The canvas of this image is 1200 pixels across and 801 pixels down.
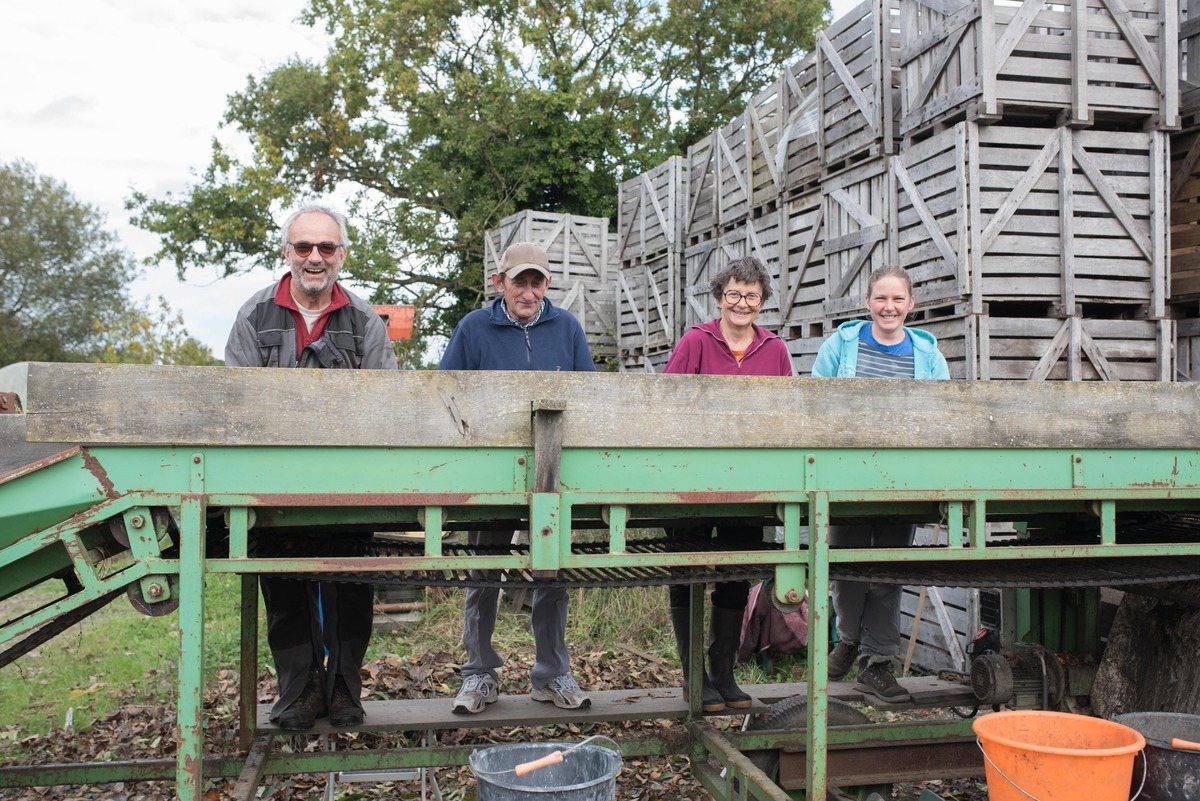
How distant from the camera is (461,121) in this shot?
22.4 meters

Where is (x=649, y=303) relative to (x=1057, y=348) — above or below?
above

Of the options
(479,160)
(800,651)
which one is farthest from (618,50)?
(800,651)

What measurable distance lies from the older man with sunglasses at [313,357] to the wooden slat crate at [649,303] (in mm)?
8578

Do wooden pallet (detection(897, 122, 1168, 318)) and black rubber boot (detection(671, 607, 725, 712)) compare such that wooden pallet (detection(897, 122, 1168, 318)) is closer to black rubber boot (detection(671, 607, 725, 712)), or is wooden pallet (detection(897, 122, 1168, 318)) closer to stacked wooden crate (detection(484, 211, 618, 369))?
black rubber boot (detection(671, 607, 725, 712))

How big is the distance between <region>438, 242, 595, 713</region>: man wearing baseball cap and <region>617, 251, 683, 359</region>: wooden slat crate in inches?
312

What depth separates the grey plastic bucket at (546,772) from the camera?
2834mm

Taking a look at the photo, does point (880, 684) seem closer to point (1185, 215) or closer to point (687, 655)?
point (687, 655)

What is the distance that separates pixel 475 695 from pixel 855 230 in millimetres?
5427

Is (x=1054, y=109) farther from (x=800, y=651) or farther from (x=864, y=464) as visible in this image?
(x=864, y=464)

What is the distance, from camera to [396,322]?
10109mm

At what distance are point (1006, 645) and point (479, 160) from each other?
64.7 feet

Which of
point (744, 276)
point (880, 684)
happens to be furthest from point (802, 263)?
point (880, 684)

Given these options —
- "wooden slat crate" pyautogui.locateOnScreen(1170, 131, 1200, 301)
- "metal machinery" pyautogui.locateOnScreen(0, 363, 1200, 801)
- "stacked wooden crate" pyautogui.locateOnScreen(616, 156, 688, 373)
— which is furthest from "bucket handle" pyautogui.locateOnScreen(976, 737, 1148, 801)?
"stacked wooden crate" pyautogui.locateOnScreen(616, 156, 688, 373)

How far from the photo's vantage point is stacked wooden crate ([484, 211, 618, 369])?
1498cm
